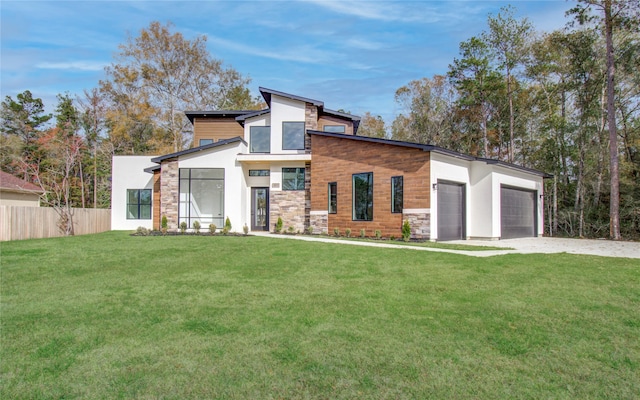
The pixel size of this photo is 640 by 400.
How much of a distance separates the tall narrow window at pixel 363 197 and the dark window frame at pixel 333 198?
1.03 metres

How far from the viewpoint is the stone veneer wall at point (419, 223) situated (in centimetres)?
1302

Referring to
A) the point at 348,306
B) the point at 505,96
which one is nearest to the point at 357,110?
the point at 505,96

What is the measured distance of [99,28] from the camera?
12.2 m

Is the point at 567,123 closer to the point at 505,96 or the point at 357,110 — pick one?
the point at 505,96

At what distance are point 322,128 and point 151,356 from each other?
1717 cm

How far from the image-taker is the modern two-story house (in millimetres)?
13773

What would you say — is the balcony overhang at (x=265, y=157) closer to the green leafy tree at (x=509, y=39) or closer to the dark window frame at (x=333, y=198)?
the dark window frame at (x=333, y=198)

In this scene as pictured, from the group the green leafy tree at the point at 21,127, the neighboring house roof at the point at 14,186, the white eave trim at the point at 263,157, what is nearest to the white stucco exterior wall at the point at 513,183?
the white eave trim at the point at 263,157

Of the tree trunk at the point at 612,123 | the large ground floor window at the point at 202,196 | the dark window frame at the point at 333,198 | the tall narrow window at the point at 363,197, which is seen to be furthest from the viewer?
the large ground floor window at the point at 202,196

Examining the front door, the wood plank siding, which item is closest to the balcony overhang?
the front door

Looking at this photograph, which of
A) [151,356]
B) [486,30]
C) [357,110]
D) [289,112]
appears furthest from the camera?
[357,110]

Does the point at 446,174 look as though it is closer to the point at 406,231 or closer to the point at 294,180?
the point at 406,231

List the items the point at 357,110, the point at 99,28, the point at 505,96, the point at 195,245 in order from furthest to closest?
the point at 357,110 → the point at 505,96 → the point at 99,28 → the point at 195,245

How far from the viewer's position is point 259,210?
60.7 ft
